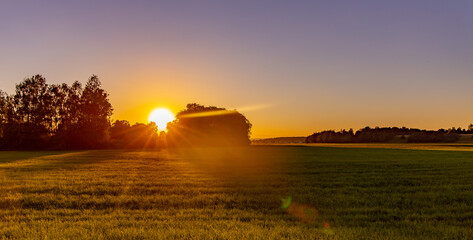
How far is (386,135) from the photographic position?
113m

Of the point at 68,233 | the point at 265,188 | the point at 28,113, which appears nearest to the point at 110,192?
the point at 68,233

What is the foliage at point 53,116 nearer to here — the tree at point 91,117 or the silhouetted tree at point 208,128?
the tree at point 91,117

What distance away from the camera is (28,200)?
1078 centimetres

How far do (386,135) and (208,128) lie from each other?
226ft

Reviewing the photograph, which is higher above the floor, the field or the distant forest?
the distant forest

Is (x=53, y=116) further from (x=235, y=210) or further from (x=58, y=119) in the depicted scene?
(x=235, y=210)

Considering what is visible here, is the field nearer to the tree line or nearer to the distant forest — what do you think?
the distant forest

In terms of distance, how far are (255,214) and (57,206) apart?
6479mm

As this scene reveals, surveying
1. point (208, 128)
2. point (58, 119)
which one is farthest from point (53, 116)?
point (208, 128)

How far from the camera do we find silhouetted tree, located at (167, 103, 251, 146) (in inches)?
3214

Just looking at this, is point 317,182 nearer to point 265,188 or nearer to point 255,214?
point 265,188

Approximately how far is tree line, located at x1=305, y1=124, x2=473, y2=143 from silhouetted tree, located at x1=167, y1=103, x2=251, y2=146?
160 ft

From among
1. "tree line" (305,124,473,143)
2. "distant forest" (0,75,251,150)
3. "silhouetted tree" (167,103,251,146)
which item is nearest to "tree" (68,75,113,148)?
"distant forest" (0,75,251,150)

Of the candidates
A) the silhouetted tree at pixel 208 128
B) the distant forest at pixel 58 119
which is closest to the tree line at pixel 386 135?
the silhouetted tree at pixel 208 128
